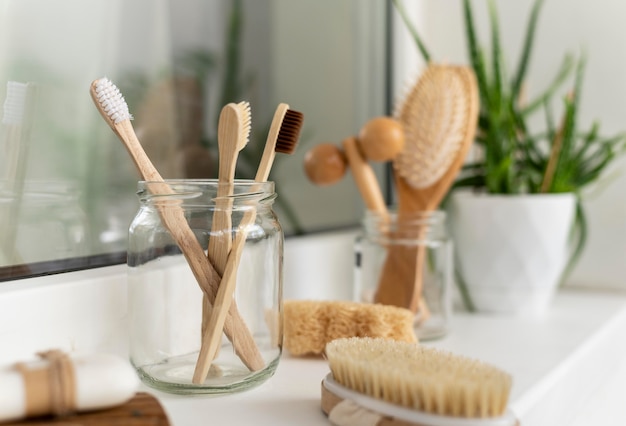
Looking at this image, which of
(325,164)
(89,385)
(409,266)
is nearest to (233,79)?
(325,164)

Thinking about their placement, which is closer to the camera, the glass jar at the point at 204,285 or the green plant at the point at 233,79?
the glass jar at the point at 204,285

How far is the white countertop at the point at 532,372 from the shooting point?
0.47 m

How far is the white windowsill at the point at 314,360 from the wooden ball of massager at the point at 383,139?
5.9 inches

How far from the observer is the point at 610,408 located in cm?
76

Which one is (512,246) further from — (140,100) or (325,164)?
(140,100)

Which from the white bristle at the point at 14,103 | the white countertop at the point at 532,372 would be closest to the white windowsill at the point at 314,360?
the white countertop at the point at 532,372

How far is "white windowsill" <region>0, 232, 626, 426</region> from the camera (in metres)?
0.48

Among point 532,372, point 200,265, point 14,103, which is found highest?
point 14,103

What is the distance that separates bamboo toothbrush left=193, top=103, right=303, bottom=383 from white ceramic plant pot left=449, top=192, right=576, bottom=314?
40 centimetres

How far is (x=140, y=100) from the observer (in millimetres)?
667

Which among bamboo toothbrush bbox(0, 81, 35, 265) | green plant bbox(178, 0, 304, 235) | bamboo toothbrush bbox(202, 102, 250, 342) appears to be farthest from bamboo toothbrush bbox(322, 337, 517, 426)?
green plant bbox(178, 0, 304, 235)

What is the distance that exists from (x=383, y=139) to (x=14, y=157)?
34cm

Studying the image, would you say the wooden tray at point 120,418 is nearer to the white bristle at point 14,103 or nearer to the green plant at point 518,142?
the white bristle at point 14,103

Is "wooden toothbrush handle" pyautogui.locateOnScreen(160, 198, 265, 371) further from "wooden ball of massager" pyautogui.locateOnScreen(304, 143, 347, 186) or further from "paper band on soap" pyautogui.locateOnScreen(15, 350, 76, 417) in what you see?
"wooden ball of massager" pyautogui.locateOnScreen(304, 143, 347, 186)
